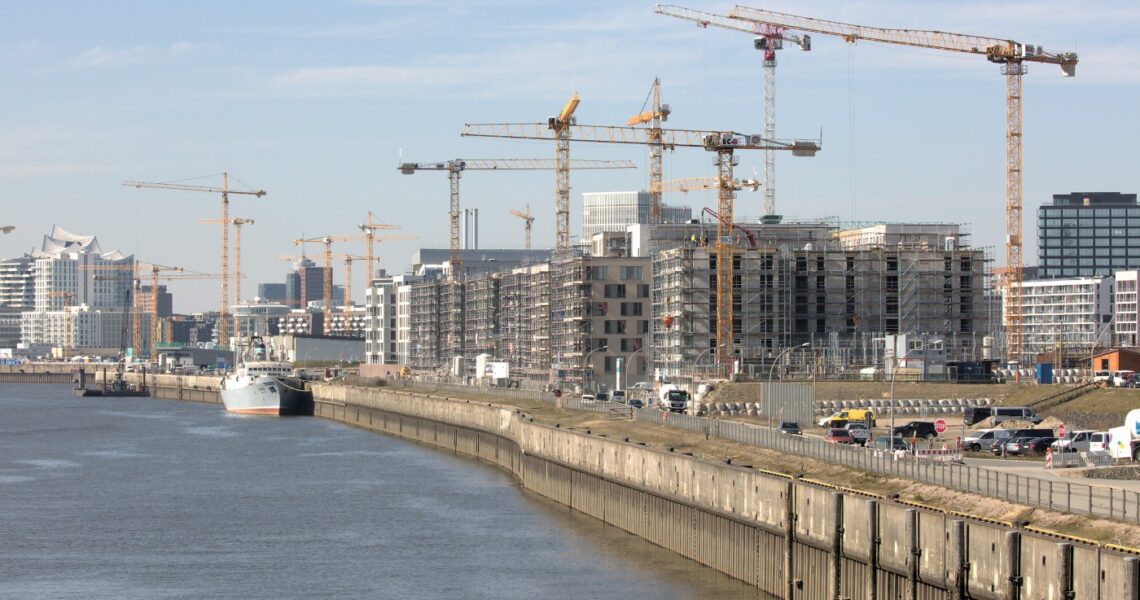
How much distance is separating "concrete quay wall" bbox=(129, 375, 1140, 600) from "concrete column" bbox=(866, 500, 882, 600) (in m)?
0.05

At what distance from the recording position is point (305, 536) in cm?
Answer: 8725

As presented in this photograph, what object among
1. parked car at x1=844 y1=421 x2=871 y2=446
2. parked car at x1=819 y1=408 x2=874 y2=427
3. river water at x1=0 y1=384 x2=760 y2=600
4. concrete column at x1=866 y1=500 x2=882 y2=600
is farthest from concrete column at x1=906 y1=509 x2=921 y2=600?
parked car at x1=819 y1=408 x2=874 y2=427

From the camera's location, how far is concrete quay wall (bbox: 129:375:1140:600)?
4425 centimetres

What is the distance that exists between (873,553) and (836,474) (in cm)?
1318

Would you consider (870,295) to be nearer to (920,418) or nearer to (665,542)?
(920,418)

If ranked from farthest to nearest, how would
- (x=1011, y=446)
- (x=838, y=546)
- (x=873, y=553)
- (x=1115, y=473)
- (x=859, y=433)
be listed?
(x=859, y=433) < (x=1011, y=446) < (x=1115, y=473) < (x=838, y=546) < (x=873, y=553)

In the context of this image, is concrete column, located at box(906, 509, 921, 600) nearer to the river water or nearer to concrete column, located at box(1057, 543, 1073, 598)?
concrete column, located at box(1057, 543, 1073, 598)

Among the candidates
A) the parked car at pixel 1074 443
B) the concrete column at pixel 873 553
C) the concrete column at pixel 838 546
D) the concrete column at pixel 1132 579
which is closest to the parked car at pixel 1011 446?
the parked car at pixel 1074 443

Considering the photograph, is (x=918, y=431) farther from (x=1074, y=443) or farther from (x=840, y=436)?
(x=1074, y=443)

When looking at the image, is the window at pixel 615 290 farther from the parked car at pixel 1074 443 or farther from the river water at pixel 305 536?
the parked car at pixel 1074 443

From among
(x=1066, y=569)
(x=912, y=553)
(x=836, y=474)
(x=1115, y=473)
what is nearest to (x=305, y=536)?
(x=836, y=474)

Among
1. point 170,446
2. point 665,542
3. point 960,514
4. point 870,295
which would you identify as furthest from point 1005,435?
point 170,446

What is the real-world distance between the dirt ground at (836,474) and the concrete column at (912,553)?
3.04m

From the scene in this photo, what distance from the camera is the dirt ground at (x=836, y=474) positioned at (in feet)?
157
